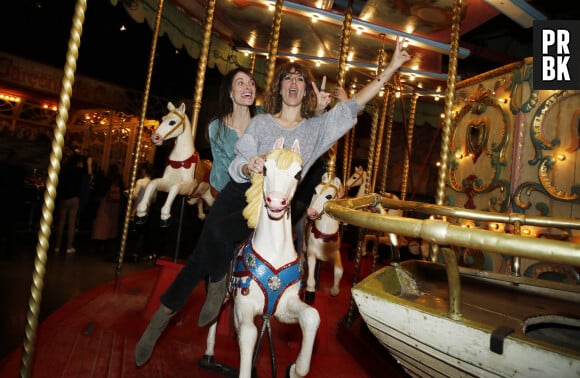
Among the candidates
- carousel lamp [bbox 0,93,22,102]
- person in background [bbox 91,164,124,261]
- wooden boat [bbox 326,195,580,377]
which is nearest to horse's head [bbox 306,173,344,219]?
wooden boat [bbox 326,195,580,377]

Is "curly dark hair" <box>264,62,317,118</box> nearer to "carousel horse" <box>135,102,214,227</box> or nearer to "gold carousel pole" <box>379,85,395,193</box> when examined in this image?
"carousel horse" <box>135,102,214,227</box>

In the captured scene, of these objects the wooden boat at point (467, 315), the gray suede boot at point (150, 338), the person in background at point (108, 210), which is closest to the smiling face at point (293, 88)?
the wooden boat at point (467, 315)

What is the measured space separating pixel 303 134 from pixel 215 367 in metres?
1.62

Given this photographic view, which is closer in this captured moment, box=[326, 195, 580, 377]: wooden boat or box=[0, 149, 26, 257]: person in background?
box=[326, 195, 580, 377]: wooden boat

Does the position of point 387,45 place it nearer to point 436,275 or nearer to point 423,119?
point 436,275

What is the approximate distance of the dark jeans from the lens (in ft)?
6.56

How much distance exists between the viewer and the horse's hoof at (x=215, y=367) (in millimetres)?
2236

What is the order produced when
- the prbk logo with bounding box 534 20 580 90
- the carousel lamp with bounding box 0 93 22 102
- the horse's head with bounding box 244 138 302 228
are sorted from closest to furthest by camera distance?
the horse's head with bounding box 244 138 302 228 < the prbk logo with bounding box 534 20 580 90 < the carousel lamp with bounding box 0 93 22 102

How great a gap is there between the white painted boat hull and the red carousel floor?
128 cm

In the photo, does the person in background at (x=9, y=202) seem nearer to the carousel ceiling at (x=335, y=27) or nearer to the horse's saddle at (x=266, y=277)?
the carousel ceiling at (x=335, y=27)

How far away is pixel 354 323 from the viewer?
10.3ft

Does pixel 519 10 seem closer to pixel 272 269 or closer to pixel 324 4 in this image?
→ pixel 324 4

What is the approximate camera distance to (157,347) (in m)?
2.47

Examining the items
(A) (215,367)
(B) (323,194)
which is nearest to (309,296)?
(A) (215,367)
